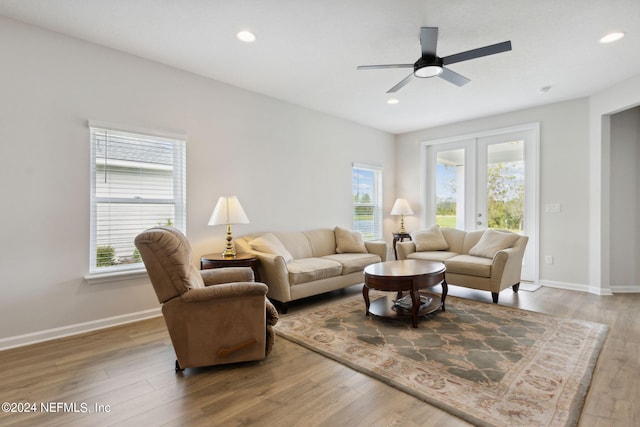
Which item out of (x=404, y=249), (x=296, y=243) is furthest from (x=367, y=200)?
(x=296, y=243)

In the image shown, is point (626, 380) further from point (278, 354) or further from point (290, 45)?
point (290, 45)

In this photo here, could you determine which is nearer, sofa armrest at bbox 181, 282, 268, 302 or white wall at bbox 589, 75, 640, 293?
sofa armrest at bbox 181, 282, 268, 302

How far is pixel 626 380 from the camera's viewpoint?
7.02ft

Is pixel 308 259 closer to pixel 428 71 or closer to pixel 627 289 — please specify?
pixel 428 71

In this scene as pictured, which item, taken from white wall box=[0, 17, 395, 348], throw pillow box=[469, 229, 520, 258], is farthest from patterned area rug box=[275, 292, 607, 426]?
white wall box=[0, 17, 395, 348]

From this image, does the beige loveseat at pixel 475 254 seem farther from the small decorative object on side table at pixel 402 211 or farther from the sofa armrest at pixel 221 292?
the sofa armrest at pixel 221 292

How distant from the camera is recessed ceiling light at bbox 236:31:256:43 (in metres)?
2.90

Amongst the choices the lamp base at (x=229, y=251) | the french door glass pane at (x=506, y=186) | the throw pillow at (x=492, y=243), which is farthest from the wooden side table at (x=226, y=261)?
the french door glass pane at (x=506, y=186)

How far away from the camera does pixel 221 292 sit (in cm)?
225

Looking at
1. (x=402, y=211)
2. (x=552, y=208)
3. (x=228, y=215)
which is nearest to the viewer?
(x=228, y=215)

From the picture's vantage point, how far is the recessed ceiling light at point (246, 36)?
9.51 feet

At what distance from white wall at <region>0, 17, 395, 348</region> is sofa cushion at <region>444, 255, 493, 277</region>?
2.64 m

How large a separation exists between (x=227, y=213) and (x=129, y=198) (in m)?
1.00

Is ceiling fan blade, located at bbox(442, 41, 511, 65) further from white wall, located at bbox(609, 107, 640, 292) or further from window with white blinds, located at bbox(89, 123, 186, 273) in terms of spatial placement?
white wall, located at bbox(609, 107, 640, 292)
